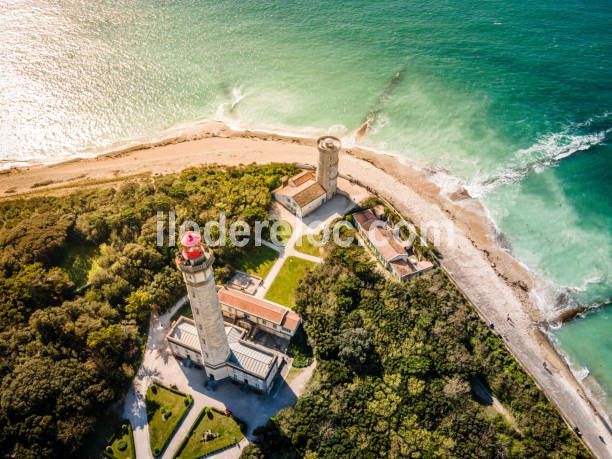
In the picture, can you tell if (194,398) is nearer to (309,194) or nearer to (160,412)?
(160,412)

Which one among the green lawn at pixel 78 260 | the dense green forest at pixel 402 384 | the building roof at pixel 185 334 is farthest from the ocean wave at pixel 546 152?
the green lawn at pixel 78 260

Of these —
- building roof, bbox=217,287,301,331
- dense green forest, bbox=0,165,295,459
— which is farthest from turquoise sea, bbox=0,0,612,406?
building roof, bbox=217,287,301,331

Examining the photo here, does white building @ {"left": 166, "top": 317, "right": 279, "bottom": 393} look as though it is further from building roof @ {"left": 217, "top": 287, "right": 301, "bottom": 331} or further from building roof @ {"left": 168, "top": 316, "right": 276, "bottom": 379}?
building roof @ {"left": 217, "top": 287, "right": 301, "bottom": 331}

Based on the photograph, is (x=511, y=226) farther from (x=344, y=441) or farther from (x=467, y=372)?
(x=344, y=441)

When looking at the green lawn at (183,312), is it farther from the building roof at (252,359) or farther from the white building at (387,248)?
the white building at (387,248)

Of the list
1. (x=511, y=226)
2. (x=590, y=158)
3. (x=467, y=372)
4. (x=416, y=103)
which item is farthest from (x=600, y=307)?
(x=416, y=103)

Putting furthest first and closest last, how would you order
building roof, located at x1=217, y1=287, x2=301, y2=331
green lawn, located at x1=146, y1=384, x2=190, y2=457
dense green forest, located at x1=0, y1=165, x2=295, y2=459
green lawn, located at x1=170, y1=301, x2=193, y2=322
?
green lawn, located at x1=170, y1=301, x2=193, y2=322, building roof, located at x1=217, y1=287, x2=301, y2=331, green lawn, located at x1=146, y1=384, x2=190, y2=457, dense green forest, located at x1=0, y1=165, x2=295, y2=459
